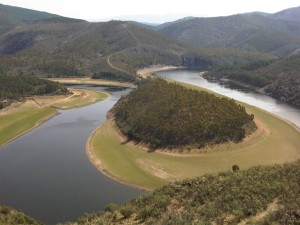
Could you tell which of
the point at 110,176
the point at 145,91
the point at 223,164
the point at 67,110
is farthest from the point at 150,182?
the point at 67,110

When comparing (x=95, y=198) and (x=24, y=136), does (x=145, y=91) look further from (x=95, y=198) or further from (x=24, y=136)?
(x=95, y=198)

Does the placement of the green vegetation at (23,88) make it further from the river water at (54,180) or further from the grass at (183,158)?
the grass at (183,158)

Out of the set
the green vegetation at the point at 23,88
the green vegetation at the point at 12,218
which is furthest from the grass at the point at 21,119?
the green vegetation at the point at 12,218

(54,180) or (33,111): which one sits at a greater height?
(33,111)

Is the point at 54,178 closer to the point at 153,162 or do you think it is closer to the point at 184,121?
the point at 153,162

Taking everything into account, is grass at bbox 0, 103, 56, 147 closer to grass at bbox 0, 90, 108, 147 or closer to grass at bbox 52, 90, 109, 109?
grass at bbox 0, 90, 108, 147

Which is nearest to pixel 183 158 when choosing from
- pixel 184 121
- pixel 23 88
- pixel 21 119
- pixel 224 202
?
pixel 184 121
